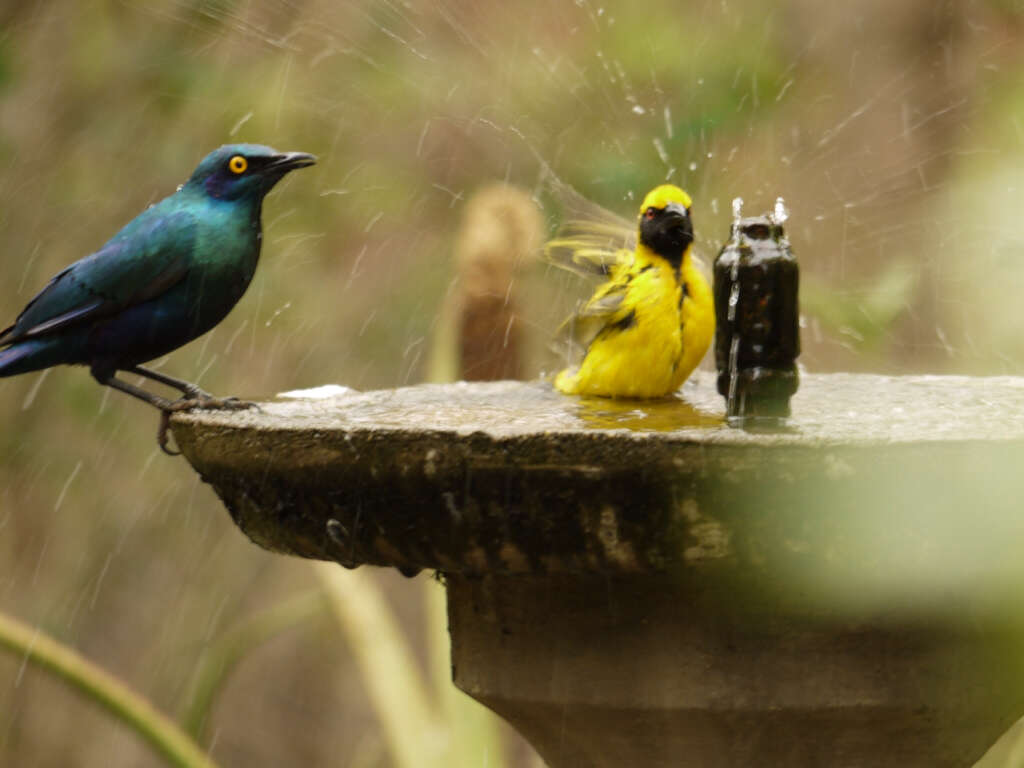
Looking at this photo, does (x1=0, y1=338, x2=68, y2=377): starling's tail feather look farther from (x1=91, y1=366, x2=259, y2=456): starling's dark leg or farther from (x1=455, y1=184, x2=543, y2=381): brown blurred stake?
(x1=455, y1=184, x2=543, y2=381): brown blurred stake

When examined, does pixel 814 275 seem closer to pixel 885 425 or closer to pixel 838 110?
pixel 838 110

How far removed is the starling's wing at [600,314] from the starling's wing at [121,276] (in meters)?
0.73

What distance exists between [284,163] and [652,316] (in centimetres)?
77

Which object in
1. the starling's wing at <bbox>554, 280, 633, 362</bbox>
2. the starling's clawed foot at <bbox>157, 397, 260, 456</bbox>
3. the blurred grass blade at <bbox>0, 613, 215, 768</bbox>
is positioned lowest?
the blurred grass blade at <bbox>0, 613, 215, 768</bbox>

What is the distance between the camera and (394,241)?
5.98 meters

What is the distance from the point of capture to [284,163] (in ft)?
9.36

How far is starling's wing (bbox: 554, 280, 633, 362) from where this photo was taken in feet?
8.87

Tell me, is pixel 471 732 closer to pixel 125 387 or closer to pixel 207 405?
pixel 125 387

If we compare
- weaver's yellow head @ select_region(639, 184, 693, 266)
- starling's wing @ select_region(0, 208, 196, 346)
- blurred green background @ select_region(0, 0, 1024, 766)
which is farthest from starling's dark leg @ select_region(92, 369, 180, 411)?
blurred green background @ select_region(0, 0, 1024, 766)

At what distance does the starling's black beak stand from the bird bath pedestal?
0.56 metres

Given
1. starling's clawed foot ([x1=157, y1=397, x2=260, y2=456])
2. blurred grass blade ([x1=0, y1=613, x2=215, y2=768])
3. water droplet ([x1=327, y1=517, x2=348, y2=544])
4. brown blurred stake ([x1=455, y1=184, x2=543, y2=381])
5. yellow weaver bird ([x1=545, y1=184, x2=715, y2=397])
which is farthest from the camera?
brown blurred stake ([x1=455, y1=184, x2=543, y2=381])

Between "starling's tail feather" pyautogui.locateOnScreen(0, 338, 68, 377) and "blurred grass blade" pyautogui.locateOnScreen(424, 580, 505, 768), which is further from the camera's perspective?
"blurred grass blade" pyautogui.locateOnScreen(424, 580, 505, 768)

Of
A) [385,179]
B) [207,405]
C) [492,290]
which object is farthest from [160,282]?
[385,179]

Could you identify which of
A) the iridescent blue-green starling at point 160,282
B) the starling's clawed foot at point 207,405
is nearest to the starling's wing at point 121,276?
the iridescent blue-green starling at point 160,282
